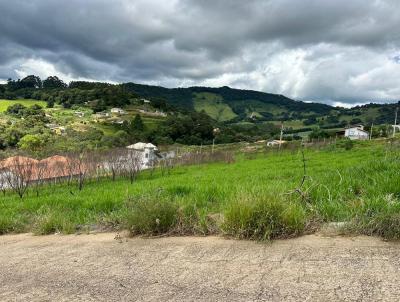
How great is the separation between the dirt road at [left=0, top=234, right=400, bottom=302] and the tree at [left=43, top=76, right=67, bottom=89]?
146 metres

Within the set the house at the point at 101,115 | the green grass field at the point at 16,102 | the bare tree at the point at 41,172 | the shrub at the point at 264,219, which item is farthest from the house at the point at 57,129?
the shrub at the point at 264,219

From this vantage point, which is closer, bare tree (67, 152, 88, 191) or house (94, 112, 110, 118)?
bare tree (67, 152, 88, 191)

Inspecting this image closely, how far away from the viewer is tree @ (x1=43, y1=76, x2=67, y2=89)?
143 metres

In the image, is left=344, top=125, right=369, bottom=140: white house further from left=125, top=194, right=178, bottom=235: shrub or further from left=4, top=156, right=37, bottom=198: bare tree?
left=125, top=194, right=178, bottom=235: shrub

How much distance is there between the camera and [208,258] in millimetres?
4051

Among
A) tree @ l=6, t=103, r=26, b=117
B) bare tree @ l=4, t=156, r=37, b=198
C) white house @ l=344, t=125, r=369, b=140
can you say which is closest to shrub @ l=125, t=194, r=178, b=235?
bare tree @ l=4, t=156, r=37, b=198

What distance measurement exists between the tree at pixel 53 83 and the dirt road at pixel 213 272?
146 metres

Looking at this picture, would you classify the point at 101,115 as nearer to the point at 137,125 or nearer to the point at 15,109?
the point at 137,125

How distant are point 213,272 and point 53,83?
151m

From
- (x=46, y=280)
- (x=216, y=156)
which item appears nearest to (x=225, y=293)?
(x=46, y=280)

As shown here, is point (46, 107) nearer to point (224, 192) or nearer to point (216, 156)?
point (216, 156)

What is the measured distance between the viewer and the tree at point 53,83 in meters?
143

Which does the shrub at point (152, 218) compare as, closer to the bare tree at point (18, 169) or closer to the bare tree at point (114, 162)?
the bare tree at point (18, 169)

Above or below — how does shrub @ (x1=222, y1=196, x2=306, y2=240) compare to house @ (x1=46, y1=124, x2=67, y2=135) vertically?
above
